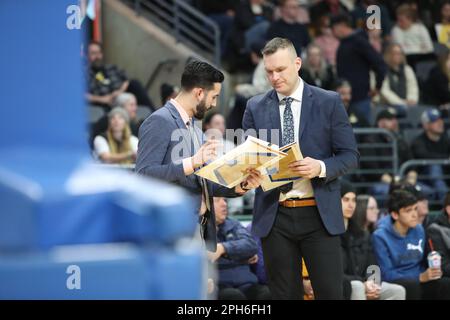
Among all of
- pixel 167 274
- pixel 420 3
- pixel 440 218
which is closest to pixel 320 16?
pixel 420 3

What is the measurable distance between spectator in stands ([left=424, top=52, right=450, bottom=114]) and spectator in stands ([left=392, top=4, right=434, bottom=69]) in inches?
24.5

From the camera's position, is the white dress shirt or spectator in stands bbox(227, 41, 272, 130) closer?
the white dress shirt

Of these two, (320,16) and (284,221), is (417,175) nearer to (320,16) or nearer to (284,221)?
(320,16)

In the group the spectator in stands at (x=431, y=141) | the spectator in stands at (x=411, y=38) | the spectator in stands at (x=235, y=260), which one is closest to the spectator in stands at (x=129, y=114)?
the spectator in stands at (x=235, y=260)

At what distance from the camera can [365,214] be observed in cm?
892

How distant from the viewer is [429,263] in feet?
27.6

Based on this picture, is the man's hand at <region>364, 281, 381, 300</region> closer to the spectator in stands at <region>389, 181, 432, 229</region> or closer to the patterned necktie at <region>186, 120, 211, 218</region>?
the spectator in stands at <region>389, 181, 432, 229</region>

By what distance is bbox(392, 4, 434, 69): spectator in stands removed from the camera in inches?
591

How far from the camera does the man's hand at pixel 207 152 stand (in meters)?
5.09

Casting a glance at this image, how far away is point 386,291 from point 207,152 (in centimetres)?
373

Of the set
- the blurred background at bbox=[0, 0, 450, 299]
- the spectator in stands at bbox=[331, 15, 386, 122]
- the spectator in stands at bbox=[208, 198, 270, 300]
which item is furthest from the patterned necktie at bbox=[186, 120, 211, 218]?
the spectator in stands at bbox=[331, 15, 386, 122]
